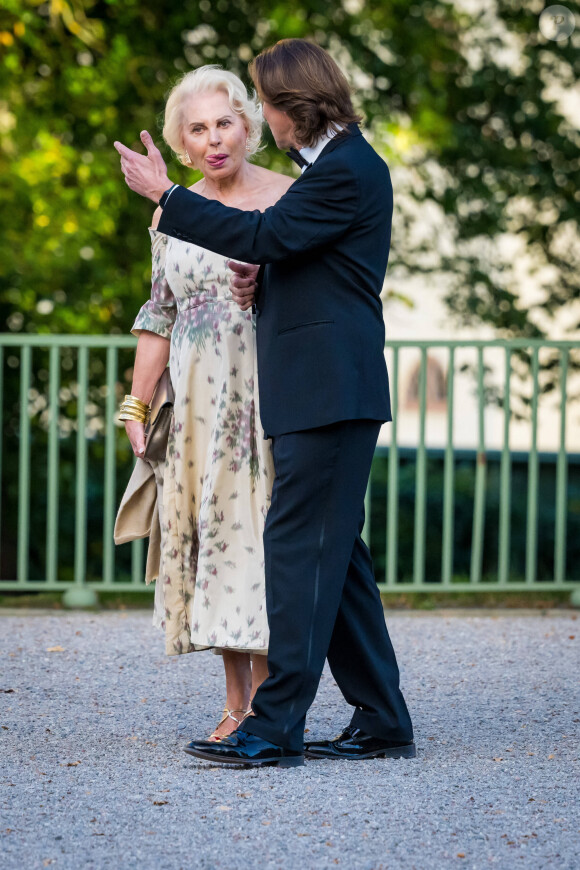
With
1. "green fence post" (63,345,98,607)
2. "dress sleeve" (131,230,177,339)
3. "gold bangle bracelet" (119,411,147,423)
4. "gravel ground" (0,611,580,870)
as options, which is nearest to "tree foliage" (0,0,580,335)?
"green fence post" (63,345,98,607)

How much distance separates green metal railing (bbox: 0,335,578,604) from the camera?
633cm

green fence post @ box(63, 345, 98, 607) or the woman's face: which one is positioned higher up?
the woman's face

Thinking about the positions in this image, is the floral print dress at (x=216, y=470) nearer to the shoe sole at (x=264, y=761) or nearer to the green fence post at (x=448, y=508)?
the shoe sole at (x=264, y=761)

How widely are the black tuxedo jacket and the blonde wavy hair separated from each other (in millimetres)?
433

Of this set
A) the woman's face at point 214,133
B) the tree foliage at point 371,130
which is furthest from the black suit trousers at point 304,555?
the tree foliage at point 371,130

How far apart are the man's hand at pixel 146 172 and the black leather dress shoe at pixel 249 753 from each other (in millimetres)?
1357

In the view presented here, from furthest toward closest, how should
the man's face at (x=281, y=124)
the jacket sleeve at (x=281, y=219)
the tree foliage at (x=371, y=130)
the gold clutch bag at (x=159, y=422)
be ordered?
1. the tree foliage at (x=371, y=130)
2. the gold clutch bag at (x=159, y=422)
3. the man's face at (x=281, y=124)
4. the jacket sleeve at (x=281, y=219)

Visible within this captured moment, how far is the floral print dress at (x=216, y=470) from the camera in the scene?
135 inches

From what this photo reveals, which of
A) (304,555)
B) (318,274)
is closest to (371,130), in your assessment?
(318,274)

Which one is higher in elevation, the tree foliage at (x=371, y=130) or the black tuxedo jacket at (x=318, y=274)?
the tree foliage at (x=371, y=130)

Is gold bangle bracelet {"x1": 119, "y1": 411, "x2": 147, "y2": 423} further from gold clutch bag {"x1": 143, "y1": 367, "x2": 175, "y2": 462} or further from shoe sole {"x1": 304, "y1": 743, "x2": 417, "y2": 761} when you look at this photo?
shoe sole {"x1": 304, "y1": 743, "x2": 417, "y2": 761}

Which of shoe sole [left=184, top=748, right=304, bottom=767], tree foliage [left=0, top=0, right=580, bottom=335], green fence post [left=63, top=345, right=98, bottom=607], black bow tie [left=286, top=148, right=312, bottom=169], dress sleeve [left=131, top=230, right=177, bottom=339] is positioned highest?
tree foliage [left=0, top=0, right=580, bottom=335]

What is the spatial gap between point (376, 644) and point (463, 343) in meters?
3.24

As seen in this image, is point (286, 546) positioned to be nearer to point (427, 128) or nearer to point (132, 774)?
point (132, 774)
